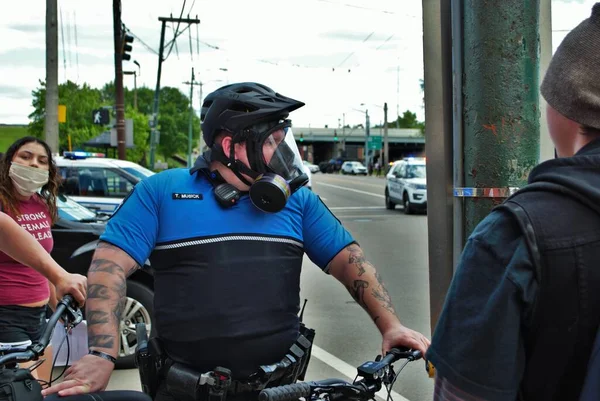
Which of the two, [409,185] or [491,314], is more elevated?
[409,185]

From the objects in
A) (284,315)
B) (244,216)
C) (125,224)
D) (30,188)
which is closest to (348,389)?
(284,315)

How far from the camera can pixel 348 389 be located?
2.15 m

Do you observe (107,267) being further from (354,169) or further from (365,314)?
(354,169)

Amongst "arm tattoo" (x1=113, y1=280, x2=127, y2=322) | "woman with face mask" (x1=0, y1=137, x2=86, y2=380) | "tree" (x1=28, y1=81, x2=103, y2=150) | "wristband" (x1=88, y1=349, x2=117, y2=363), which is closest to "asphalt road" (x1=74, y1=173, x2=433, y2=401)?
"woman with face mask" (x1=0, y1=137, x2=86, y2=380)

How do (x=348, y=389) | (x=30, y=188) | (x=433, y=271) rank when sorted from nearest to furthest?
1. (x=348, y=389)
2. (x=433, y=271)
3. (x=30, y=188)

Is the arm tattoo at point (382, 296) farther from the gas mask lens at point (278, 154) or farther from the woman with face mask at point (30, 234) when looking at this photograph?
the woman with face mask at point (30, 234)

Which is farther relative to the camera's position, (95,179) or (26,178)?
(95,179)

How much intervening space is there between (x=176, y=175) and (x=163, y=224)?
0.67 ft

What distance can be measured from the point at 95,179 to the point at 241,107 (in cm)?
1102

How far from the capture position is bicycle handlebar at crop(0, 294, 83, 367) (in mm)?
2217

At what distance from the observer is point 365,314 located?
888cm

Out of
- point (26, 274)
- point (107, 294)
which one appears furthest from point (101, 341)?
point (26, 274)

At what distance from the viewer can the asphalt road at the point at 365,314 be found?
20.5 ft

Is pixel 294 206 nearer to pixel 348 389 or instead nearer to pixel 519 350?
pixel 348 389
